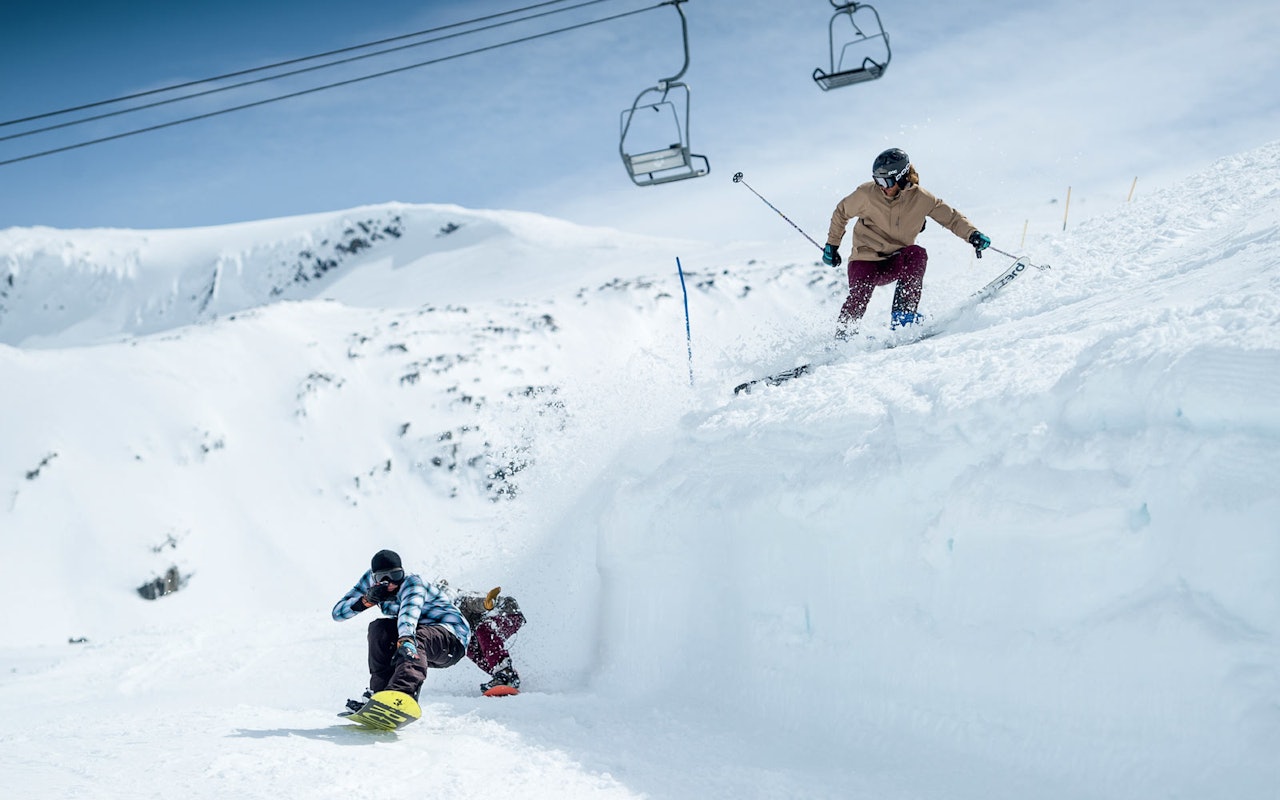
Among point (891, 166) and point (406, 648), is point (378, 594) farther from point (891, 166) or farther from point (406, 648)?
point (891, 166)

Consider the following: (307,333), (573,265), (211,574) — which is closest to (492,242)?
(573,265)

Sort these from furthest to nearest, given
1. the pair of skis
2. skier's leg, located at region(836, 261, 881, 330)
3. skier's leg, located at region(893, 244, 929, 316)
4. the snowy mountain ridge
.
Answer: the snowy mountain ridge, skier's leg, located at region(836, 261, 881, 330), skier's leg, located at region(893, 244, 929, 316), the pair of skis

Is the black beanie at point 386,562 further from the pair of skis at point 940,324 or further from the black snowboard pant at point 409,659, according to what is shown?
the pair of skis at point 940,324

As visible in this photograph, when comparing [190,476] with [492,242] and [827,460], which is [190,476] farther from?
[492,242]

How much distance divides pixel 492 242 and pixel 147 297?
42.3 metres

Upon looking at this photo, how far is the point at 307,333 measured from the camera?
2808 cm

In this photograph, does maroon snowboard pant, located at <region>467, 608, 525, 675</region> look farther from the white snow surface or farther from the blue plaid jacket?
the blue plaid jacket

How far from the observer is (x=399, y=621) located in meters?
5.28

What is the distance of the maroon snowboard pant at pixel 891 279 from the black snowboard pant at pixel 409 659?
5186 mm

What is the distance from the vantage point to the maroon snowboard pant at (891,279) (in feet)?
28.7

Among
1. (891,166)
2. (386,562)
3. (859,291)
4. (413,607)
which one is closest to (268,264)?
(859,291)

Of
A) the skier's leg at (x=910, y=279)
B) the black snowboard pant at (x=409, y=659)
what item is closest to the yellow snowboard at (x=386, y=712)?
the black snowboard pant at (x=409, y=659)

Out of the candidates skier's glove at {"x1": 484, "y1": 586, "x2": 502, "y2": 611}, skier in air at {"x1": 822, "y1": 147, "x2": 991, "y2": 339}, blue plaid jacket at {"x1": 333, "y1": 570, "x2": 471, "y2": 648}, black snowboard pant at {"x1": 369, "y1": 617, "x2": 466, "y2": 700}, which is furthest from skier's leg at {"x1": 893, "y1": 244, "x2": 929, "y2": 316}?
black snowboard pant at {"x1": 369, "y1": 617, "x2": 466, "y2": 700}

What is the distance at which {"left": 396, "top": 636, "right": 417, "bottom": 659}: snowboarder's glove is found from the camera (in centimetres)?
516
